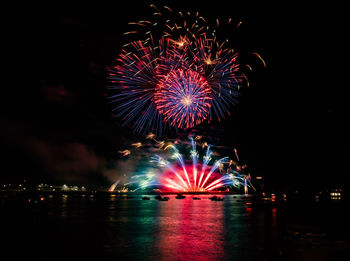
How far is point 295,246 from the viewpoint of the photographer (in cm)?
1666

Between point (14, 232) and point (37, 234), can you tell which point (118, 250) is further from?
point (14, 232)

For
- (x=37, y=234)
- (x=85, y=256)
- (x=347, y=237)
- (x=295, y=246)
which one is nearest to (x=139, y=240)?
(x=85, y=256)

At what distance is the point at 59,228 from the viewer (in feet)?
85.5

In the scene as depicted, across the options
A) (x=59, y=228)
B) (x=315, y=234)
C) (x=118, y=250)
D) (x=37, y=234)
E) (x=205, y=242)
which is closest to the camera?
(x=118, y=250)

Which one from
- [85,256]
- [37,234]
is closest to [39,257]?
[85,256]

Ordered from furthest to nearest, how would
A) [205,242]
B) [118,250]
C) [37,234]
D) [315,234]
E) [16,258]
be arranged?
[37,234], [315,234], [205,242], [118,250], [16,258]

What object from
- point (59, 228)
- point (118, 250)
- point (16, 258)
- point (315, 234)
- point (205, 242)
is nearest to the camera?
point (16, 258)

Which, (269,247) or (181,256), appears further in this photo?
(269,247)

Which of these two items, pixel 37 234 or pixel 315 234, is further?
pixel 37 234

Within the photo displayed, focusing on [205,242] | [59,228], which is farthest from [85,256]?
[59,228]

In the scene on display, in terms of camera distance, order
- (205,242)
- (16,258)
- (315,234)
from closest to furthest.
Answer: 1. (16,258)
2. (205,242)
3. (315,234)

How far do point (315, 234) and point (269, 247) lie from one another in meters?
5.22

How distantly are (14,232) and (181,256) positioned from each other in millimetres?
13723

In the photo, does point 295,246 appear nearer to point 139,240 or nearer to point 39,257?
point 139,240
